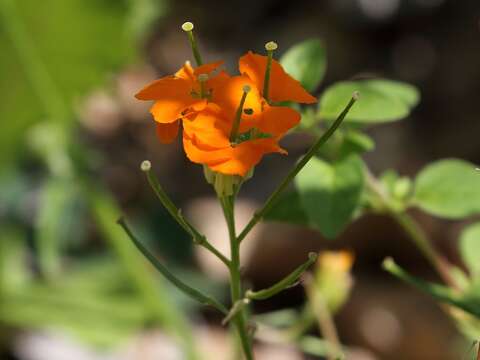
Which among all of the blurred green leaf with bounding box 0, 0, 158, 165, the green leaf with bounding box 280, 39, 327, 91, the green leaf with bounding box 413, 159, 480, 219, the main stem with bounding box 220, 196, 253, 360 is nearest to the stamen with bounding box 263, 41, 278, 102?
the main stem with bounding box 220, 196, 253, 360

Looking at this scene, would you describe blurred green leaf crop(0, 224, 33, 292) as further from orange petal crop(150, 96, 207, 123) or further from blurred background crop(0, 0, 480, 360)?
orange petal crop(150, 96, 207, 123)

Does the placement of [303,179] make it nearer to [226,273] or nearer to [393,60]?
[226,273]

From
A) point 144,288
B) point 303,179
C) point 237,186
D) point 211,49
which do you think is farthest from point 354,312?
point 237,186

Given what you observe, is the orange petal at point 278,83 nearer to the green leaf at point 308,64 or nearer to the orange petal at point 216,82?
→ the orange petal at point 216,82

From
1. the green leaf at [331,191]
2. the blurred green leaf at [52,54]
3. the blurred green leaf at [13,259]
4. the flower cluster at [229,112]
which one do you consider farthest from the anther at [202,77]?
the blurred green leaf at [13,259]

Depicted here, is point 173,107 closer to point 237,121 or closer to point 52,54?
point 237,121

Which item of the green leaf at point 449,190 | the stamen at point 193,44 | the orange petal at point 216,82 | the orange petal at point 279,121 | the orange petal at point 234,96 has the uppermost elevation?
the stamen at point 193,44
